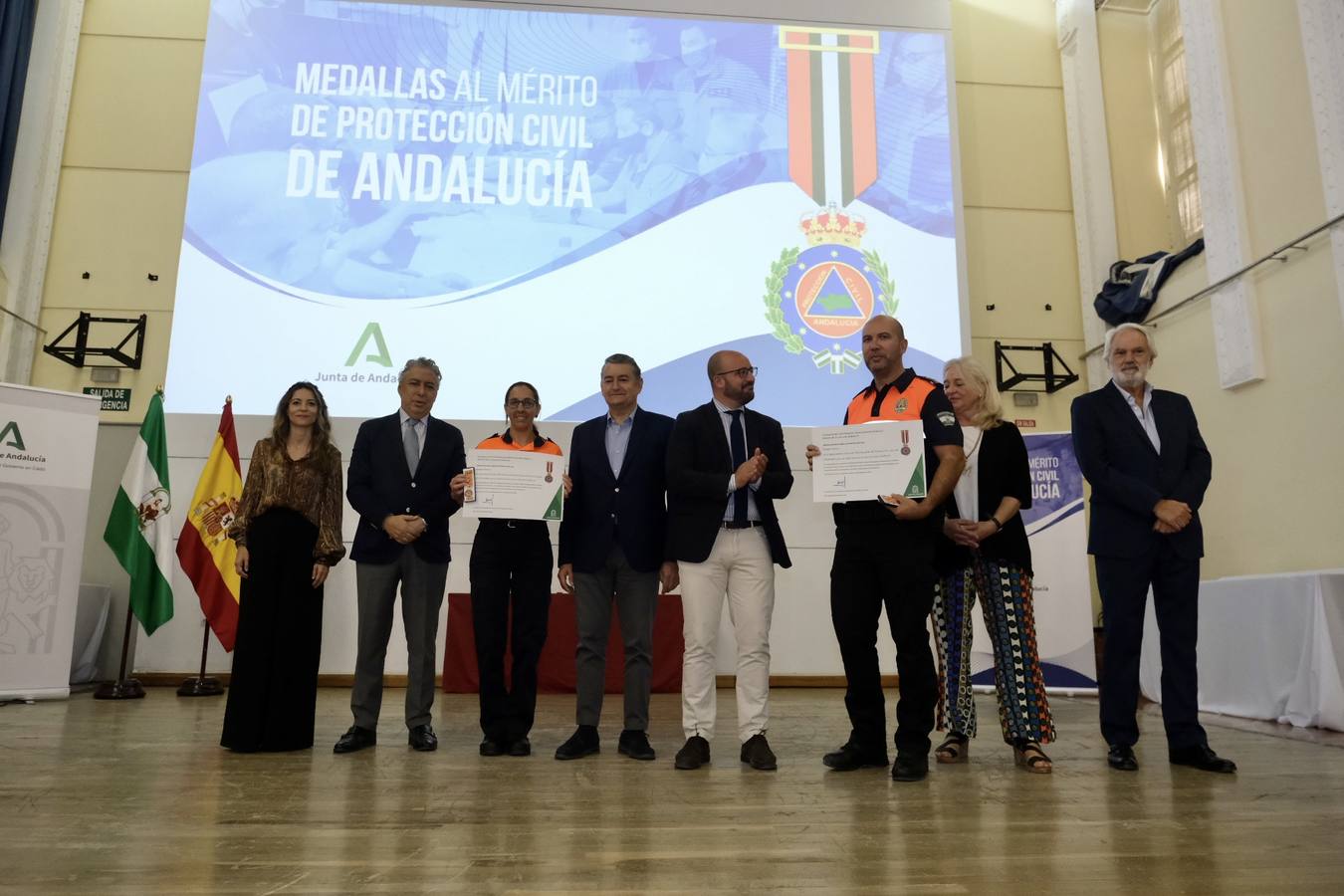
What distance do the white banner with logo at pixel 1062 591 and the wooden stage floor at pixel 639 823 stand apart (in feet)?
6.05

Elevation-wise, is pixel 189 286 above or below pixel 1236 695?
above

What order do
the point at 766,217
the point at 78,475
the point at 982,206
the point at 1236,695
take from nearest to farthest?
the point at 1236,695 < the point at 78,475 < the point at 766,217 < the point at 982,206

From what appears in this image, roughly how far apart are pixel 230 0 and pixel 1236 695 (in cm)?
734

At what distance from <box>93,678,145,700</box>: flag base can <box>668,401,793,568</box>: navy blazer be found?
11.9ft

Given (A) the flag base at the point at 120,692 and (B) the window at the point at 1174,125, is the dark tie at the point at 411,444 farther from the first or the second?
(B) the window at the point at 1174,125

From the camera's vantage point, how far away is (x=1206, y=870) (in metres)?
1.66

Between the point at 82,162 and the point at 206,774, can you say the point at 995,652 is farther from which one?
the point at 82,162

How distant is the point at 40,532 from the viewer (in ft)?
15.3

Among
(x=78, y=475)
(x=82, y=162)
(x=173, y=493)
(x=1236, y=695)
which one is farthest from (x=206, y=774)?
(x=82, y=162)

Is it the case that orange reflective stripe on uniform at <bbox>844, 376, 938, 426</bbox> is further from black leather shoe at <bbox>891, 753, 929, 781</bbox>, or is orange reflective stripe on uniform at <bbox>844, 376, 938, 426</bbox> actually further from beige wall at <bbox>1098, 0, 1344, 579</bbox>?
beige wall at <bbox>1098, 0, 1344, 579</bbox>

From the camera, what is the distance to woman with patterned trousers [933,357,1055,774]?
2848 mm

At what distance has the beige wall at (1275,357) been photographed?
4.79m

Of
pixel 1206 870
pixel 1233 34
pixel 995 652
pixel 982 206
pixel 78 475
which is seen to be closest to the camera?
pixel 1206 870

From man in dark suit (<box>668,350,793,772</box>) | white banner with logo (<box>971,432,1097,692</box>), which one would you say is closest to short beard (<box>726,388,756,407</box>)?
man in dark suit (<box>668,350,793,772</box>)
